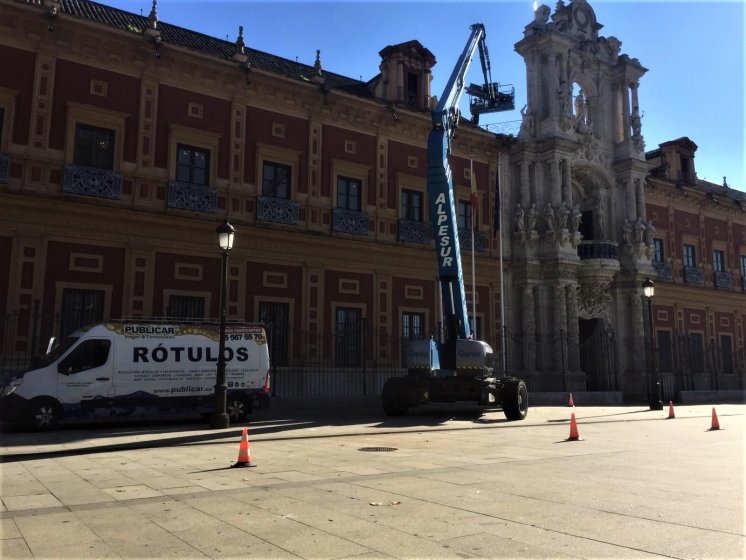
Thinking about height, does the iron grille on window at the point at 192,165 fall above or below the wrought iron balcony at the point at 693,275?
above

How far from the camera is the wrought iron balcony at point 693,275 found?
117 feet

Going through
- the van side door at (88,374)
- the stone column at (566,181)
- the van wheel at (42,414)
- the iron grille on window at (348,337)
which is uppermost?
the stone column at (566,181)

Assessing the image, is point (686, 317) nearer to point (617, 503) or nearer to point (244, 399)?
point (244, 399)

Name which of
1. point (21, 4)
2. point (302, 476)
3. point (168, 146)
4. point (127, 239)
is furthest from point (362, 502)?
point (21, 4)

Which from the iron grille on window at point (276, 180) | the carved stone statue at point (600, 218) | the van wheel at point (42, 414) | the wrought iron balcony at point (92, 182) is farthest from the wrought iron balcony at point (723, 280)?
the van wheel at point (42, 414)

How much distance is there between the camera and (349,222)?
23844 mm

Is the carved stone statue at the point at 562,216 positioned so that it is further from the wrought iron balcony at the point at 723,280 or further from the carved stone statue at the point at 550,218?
the wrought iron balcony at the point at 723,280

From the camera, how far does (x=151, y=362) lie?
15.1 meters

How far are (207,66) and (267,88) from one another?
222cm

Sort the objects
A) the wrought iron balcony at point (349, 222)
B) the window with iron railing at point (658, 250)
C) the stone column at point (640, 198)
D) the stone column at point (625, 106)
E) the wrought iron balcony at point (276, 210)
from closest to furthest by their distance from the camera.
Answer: the wrought iron balcony at point (276, 210) → the wrought iron balcony at point (349, 222) → the stone column at point (640, 198) → the stone column at point (625, 106) → the window with iron railing at point (658, 250)

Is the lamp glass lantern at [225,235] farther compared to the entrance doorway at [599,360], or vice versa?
the entrance doorway at [599,360]

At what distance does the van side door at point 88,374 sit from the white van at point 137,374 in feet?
0.07

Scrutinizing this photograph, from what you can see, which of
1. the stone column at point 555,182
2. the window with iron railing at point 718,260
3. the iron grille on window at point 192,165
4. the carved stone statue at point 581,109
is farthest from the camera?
the window with iron railing at point 718,260

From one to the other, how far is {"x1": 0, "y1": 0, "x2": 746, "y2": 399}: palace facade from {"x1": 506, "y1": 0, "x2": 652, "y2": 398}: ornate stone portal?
0.10 meters
